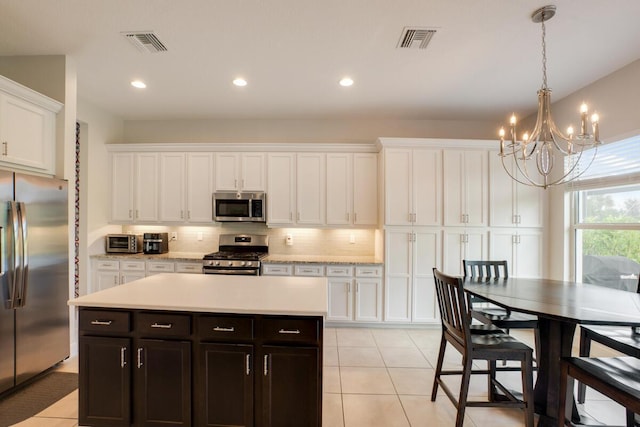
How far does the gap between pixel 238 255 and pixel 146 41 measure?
2634 millimetres

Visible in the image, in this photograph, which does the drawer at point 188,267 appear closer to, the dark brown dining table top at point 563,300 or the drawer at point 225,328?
the drawer at point 225,328

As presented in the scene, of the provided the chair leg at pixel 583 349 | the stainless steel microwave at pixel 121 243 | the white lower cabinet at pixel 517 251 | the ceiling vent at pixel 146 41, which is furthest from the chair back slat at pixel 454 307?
the stainless steel microwave at pixel 121 243

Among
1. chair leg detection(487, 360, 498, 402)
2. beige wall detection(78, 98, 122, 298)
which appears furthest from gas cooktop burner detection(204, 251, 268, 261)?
chair leg detection(487, 360, 498, 402)

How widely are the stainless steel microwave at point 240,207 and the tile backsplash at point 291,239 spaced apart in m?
0.34

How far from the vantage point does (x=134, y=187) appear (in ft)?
14.5

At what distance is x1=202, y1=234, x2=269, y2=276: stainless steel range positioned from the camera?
12.9 ft

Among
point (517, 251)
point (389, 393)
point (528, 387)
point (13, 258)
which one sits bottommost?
point (389, 393)

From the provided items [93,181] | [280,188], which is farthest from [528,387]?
[93,181]

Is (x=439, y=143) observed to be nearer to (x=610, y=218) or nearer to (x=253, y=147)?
(x=610, y=218)

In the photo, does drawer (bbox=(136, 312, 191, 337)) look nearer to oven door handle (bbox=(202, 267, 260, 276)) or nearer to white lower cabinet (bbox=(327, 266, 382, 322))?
oven door handle (bbox=(202, 267, 260, 276))

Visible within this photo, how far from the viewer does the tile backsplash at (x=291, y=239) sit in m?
4.55

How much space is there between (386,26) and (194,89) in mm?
2373

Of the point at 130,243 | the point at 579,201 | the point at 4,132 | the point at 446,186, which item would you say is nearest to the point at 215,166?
the point at 130,243

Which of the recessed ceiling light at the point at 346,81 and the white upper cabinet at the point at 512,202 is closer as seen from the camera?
the recessed ceiling light at the point at 346,81
